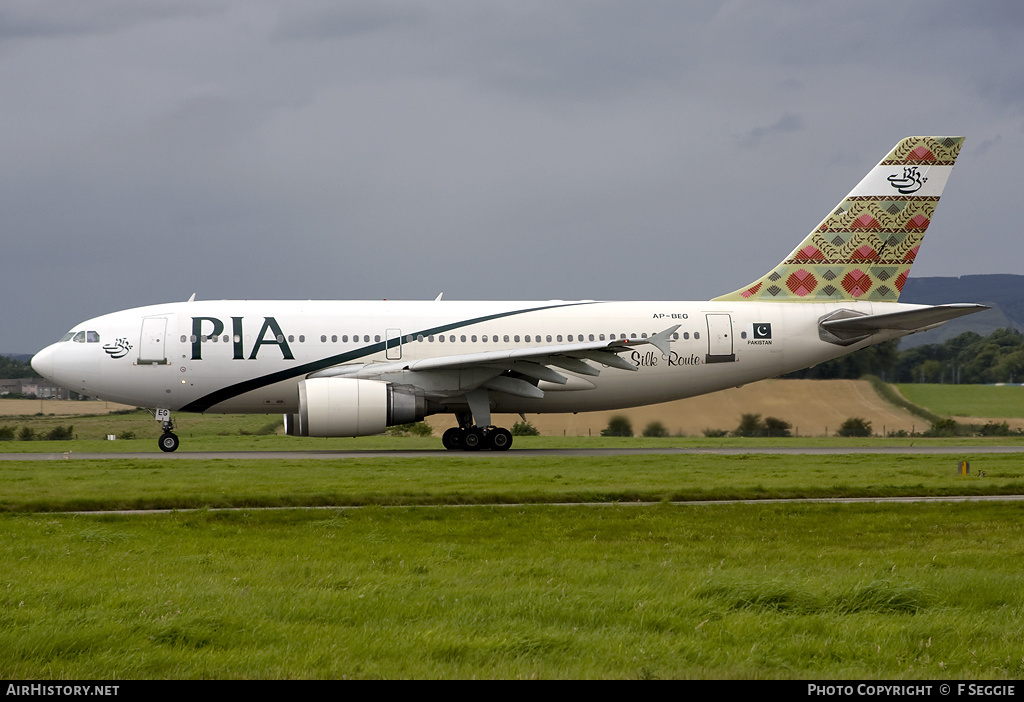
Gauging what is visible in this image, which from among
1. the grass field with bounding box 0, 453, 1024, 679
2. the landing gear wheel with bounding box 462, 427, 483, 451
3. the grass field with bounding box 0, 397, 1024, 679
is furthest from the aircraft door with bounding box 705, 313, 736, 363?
the grass field with bounding box 0, 453, 1024, 679

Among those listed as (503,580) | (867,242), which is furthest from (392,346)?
(503,580)

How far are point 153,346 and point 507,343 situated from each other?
8705 millimetres

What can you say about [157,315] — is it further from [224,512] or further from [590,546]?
[590,546]

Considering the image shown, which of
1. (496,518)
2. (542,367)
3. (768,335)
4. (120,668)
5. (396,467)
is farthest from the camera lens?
(768,335)

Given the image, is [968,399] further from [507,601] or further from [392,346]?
[507,601]

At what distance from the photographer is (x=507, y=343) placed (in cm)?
2683

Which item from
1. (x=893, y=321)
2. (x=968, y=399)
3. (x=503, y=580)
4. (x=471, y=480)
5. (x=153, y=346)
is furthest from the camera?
(x=968, y=399)

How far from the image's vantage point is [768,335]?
28.0 metres

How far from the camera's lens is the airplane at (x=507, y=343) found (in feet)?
83.8

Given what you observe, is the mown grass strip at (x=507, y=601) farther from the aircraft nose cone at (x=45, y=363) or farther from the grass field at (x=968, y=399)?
the grass field at (x=968, y=399)

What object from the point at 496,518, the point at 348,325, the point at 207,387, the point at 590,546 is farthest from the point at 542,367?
the point at 590,546

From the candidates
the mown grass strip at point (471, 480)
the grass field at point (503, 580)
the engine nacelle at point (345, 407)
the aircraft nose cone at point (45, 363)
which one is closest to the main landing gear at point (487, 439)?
the engine nacelle at point (345, 407)

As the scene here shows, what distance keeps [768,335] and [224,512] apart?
1806cm

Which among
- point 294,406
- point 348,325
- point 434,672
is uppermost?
point 348,325
